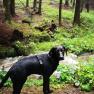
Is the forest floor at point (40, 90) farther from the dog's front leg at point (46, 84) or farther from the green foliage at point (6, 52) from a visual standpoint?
the green foliage at point (6, 52)

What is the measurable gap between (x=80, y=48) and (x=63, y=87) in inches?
384

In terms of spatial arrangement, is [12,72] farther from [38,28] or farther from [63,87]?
[38,28]

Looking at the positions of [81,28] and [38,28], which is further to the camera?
[81,28]

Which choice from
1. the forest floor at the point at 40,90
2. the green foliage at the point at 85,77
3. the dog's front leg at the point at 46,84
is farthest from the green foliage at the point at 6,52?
the dog's front leg at the point at 46,84

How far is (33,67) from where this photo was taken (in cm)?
1001

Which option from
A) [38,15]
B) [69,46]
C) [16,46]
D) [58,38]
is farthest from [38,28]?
[38,15]

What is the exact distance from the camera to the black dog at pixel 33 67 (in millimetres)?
9602

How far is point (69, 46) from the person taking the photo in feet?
71.1

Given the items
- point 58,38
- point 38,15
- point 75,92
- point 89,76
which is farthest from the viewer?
point 38,15

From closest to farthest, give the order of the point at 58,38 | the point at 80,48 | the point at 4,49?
the point at 4,49 → the point at 80,48 → the point at 58,38

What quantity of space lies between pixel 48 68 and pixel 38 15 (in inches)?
1061

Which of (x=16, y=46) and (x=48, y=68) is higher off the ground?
(x=48, y=68)

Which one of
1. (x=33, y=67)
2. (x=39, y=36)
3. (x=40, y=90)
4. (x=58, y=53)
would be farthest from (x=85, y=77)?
(x=39, y=36)

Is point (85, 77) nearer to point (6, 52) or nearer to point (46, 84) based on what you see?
point (46, 84)
